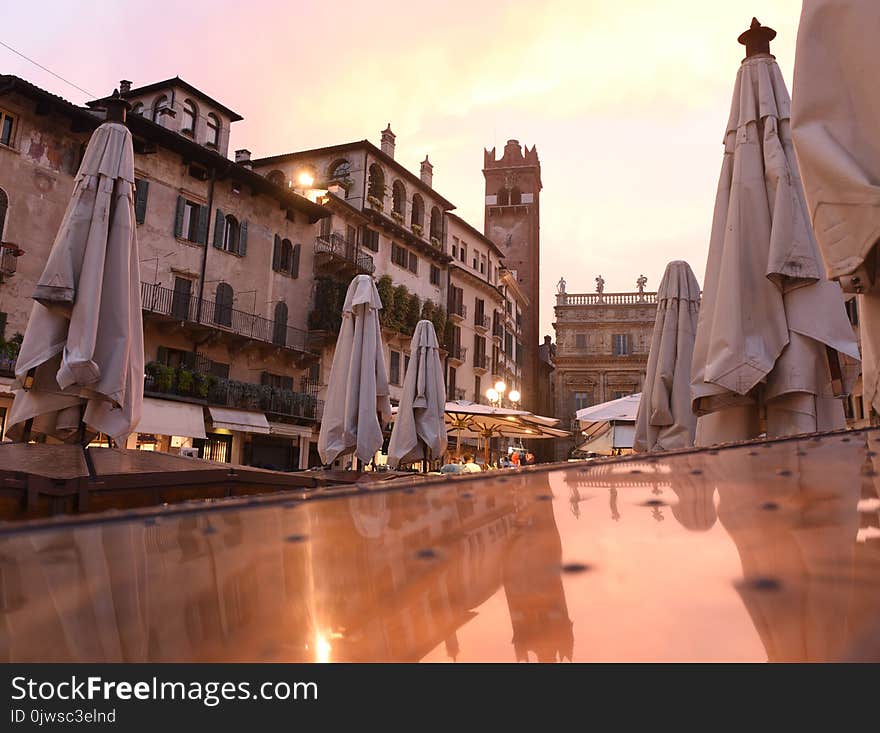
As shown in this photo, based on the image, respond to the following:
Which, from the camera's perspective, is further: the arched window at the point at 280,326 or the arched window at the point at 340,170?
the arched window at the point at 340,170

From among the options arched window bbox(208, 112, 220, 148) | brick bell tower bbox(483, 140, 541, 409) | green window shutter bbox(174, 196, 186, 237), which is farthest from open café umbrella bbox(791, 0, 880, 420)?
brick bell tower bbox(483, 140, 541, 409)

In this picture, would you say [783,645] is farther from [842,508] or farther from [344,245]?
[344,245]

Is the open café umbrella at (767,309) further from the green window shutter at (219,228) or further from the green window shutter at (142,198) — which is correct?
the green window shutter at (219,228)

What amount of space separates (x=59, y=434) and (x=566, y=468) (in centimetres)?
458

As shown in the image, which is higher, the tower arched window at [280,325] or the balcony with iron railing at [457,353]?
the balcony with iron railing at [457,353]

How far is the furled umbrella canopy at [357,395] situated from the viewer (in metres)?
7.77

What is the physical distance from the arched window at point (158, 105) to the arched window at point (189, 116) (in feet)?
2.05

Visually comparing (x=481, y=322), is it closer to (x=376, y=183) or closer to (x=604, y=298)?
(x=604, y=298)

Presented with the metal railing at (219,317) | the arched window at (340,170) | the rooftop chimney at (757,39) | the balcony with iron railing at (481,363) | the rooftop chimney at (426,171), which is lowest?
the rooftop chimney at (757,39)

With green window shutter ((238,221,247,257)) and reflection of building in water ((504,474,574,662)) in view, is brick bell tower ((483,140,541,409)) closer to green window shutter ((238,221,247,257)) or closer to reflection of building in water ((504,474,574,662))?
green window shutter ((238,221,247,257))

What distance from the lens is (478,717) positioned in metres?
0.50

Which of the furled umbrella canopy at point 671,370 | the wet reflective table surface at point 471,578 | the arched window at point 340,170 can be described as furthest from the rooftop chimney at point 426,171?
the wet reflective table surface at point 471,578

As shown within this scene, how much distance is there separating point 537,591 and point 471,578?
0.28 feet

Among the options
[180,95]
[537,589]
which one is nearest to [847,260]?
[537,589]
